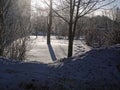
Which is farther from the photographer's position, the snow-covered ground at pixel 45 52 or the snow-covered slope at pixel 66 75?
the snow-covered ground at pixel 45 52

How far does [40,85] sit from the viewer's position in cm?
348

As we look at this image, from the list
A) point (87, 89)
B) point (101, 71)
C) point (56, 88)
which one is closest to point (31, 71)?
point (56, 88)

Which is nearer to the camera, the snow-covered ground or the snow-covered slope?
the snow-covered slope

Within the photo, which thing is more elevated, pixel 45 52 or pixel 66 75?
pixel 66 75

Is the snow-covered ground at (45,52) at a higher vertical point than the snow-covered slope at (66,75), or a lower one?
lower

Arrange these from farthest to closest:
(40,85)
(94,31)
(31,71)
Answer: (94,31) → (31,71) → (40,85)

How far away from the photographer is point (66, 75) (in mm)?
3734

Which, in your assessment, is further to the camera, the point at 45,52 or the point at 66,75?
the point at 45,52

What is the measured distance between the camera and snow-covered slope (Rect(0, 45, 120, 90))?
138 inches

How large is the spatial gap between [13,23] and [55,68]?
546 centimetres

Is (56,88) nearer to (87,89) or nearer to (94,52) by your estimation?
(87,89)

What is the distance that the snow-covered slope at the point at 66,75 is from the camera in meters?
3.50

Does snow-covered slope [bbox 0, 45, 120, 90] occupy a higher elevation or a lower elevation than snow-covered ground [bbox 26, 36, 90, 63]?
higher

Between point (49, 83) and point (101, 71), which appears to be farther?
point (101, 71)
